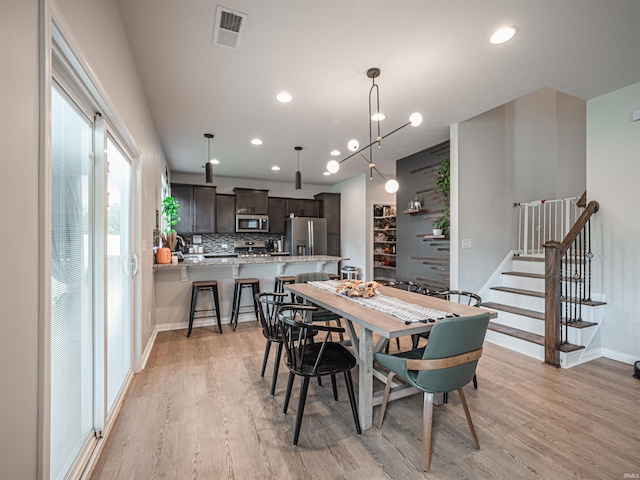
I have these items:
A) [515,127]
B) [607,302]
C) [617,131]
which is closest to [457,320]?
[607,302]

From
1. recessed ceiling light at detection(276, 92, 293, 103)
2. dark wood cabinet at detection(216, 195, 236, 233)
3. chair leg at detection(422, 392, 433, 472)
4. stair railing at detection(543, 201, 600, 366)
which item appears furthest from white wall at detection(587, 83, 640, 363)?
dark wood cabinet at detection(216, 195, 236, 233)

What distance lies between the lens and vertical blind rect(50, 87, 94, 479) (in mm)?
1313

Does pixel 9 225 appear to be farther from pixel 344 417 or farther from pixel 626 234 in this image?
pixel 626 234

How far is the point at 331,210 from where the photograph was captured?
25.1ft

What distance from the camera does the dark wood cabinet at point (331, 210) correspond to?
760cm

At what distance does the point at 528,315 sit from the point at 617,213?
1.37 meters

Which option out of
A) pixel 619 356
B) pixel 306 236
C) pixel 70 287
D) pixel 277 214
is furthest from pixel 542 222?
pixel 70 287

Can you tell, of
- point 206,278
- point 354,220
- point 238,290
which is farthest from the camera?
point 354,220

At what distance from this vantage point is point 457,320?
1.58m

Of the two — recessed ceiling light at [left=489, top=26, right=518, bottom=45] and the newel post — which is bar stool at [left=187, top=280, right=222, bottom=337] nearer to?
the newel post

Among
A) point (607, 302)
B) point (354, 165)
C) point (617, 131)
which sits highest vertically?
point (354, 165)

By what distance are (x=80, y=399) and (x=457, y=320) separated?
2.06 meters

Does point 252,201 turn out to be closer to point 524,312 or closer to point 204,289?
point 204,289

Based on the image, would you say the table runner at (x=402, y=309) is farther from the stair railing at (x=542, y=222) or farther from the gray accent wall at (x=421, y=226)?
the stair railing at (x=542, y=222)
